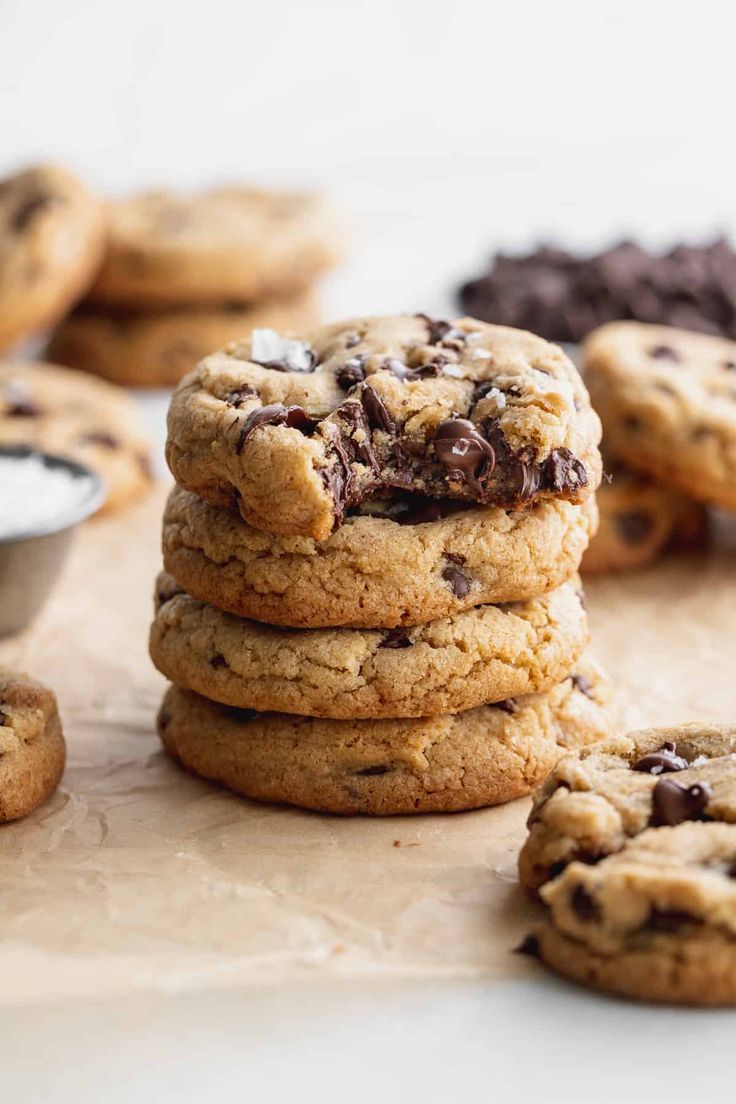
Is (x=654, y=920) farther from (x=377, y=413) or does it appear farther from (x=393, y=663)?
(x=377, y=413)

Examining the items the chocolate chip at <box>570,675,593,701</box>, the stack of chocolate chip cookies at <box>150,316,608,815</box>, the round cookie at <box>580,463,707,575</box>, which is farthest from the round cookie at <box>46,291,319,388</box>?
the chocolate chip at <box>570,675,593,701</box>

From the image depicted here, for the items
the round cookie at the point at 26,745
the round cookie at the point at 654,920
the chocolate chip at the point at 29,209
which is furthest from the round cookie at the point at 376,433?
the chocolate chip at the point at 29,209

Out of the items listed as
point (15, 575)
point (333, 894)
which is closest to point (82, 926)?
point (333, 894)

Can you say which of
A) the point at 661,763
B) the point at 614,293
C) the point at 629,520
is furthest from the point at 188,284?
the point at 661,763

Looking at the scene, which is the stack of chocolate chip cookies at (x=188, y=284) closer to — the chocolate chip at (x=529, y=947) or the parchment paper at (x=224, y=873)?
the parchment paper at (x=224, y=873)

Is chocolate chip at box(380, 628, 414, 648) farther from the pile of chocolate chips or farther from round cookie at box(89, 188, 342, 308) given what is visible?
round cookie at box(89, 188, 342, 308)

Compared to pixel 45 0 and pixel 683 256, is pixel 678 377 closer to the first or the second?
pixel 683 256
